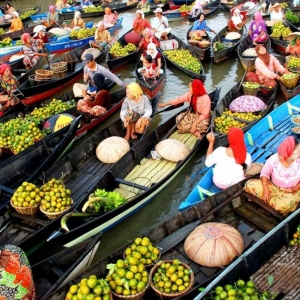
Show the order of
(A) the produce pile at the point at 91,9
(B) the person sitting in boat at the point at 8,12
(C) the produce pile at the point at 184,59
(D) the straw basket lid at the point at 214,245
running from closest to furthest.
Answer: (D) the straw basket lid at the point at 214,245, (C) the produce pile at the point at 184,59, (B) the person sitting in boat at the point at 8,12, (A) the produce pile at the point at 91,9

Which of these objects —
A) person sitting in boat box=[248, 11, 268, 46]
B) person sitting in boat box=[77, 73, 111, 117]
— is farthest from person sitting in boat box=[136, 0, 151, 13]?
person sitting in boat box=[77, 73, 111, 117]

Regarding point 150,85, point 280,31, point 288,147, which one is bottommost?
point 280,31

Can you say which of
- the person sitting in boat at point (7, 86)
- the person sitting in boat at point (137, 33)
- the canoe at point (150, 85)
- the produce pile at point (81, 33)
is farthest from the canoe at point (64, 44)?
the person sitting in boat at point (7, 86)

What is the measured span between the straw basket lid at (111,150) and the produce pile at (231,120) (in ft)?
6.98

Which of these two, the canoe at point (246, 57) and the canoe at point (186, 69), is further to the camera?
the canoe at point (246, 57)

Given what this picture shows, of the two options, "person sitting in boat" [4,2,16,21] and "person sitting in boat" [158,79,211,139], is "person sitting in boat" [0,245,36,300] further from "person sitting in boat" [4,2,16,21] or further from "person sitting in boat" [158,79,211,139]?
"person sitting in boat" [4,2,16,21]

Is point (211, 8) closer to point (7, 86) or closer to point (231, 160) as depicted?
point (7, 86)

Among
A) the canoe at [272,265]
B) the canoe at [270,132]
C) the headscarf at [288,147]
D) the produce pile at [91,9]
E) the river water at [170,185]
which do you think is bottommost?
the river water at [170,185]

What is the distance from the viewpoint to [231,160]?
5.77 meters

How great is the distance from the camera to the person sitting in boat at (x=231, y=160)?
5.50 meters

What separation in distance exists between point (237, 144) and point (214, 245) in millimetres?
1620

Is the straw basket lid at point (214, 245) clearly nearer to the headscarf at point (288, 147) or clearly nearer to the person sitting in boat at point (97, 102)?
the headscarf at point (288, 147)

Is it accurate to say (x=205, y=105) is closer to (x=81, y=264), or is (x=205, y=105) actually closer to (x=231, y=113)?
(x=231, y=113)

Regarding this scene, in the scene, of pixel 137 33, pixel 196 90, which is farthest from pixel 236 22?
pixel 196 90
